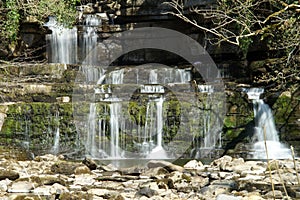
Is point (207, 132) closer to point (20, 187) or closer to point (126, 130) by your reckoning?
point (126, 130)

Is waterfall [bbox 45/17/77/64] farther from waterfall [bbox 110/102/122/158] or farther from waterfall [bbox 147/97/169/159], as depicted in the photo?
waterfall [bbox 147/97/169/159]

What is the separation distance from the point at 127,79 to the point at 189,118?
14.0 feet

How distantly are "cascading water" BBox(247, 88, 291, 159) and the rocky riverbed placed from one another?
2.29 meters

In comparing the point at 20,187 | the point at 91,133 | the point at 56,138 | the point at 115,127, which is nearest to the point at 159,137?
the point at 115,127

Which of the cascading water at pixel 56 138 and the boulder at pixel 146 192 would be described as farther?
the cascading water at pixel 56 138

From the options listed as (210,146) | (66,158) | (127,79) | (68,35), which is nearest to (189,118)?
(210,146)

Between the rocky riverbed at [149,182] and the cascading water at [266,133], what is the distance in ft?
7.52

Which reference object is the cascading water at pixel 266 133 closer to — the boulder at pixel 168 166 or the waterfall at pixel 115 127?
the boulder at pixel 168 166

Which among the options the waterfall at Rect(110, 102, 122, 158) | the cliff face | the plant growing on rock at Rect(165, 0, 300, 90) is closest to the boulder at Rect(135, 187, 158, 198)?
the plant growing on rock at Rect(165, 0, 300, 90)

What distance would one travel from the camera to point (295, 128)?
10.6 metres

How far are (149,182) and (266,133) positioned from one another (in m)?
5.07

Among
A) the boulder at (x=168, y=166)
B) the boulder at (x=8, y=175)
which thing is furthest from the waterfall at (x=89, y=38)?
the boulder at (x=8, y=175)

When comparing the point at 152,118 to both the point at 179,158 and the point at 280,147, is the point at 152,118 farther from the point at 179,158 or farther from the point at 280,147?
the point at 280,147

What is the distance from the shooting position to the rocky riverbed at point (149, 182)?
5.16m
